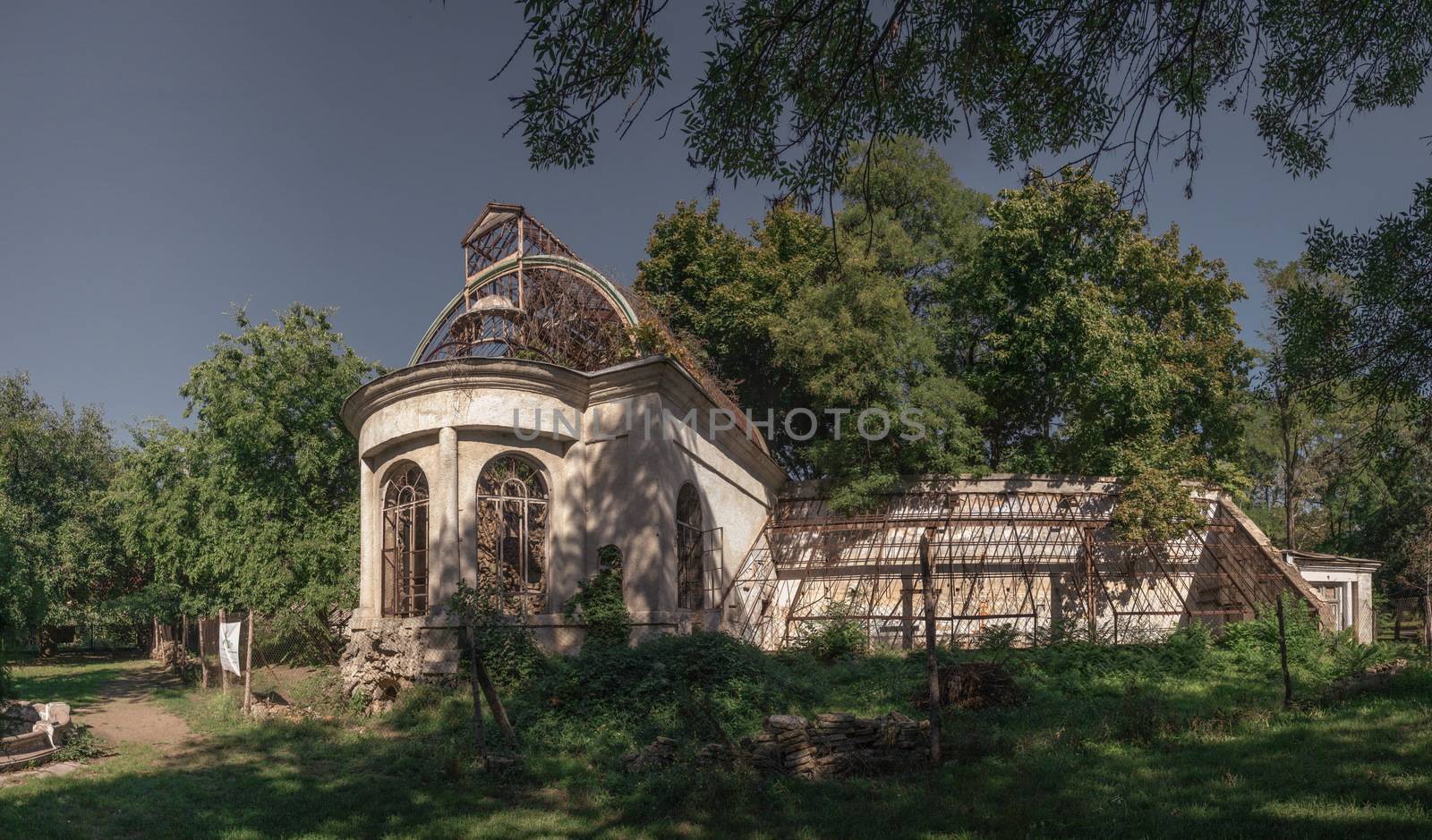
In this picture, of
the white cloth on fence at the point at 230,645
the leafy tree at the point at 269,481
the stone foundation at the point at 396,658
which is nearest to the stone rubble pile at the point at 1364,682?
the stone foundation at the point at 396,658

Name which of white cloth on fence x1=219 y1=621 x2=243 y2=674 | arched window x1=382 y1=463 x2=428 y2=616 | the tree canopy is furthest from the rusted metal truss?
white cloth on fence x1=219 y1=621 x2=243 y2=674

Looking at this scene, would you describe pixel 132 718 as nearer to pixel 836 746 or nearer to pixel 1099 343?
pixel 836 746

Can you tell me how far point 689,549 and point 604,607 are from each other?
304cm

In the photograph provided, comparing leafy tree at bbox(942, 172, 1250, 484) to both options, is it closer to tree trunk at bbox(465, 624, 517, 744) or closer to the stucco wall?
the stucco wall

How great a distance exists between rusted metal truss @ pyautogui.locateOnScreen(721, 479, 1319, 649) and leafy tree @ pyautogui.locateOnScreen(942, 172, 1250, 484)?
1.94m

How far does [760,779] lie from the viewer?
870 cm

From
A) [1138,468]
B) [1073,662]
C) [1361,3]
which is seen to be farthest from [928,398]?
[1361,3]

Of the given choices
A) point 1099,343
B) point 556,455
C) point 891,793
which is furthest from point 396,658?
point 1099,343

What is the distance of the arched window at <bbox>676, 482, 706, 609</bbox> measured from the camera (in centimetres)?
1711

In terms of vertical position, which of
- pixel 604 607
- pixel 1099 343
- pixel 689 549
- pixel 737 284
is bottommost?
pixel 604 607

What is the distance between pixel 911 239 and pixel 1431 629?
16409 millimetres

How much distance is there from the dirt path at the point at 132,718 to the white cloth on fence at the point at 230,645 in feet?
3.51

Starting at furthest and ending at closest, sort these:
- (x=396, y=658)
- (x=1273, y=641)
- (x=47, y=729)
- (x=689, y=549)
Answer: (x=689, y=549), (x=1273, y=641), (x=396, y=658), (x=47, y=729)

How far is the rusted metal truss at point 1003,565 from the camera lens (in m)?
20.9
